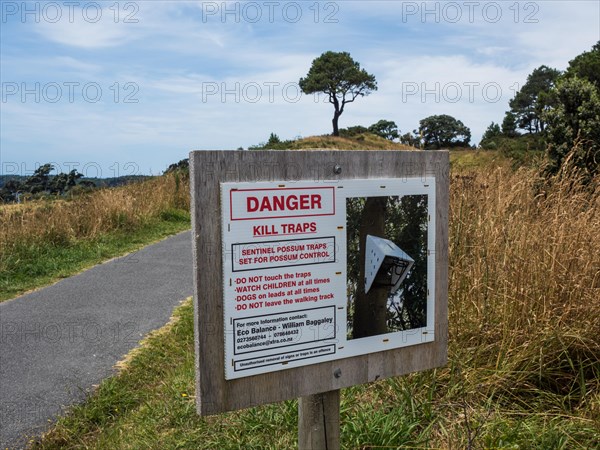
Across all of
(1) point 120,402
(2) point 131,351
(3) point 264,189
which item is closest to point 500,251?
(3) point 264,189

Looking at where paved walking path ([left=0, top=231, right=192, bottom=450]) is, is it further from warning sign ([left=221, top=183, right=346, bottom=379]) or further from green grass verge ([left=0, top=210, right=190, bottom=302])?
warning sign ([left=221, top=183, right=346, bottom=379])

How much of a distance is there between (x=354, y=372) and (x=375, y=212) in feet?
2.15

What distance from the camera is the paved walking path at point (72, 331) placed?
4246 millimetres

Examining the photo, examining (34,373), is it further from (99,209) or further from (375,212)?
(99,209)

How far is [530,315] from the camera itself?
3.62m

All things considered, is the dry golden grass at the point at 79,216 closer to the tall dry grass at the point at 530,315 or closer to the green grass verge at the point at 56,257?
the green grass verge at the point at 56,257

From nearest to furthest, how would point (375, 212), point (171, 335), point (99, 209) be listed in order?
1. point (375, 212)
2. point (171, 335)
3. point (99, 209)

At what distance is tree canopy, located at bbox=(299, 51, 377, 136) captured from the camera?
6041 centimetres

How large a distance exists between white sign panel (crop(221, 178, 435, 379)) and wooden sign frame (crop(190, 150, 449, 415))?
0.04 meters

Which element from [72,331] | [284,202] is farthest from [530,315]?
[72,331]

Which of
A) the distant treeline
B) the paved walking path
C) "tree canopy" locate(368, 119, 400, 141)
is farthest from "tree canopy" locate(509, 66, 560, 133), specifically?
the paved walking path

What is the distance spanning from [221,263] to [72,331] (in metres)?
4.47

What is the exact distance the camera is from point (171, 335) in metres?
5.59

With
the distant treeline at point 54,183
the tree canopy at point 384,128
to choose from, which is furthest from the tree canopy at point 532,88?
the distant treeline at point 54,183
